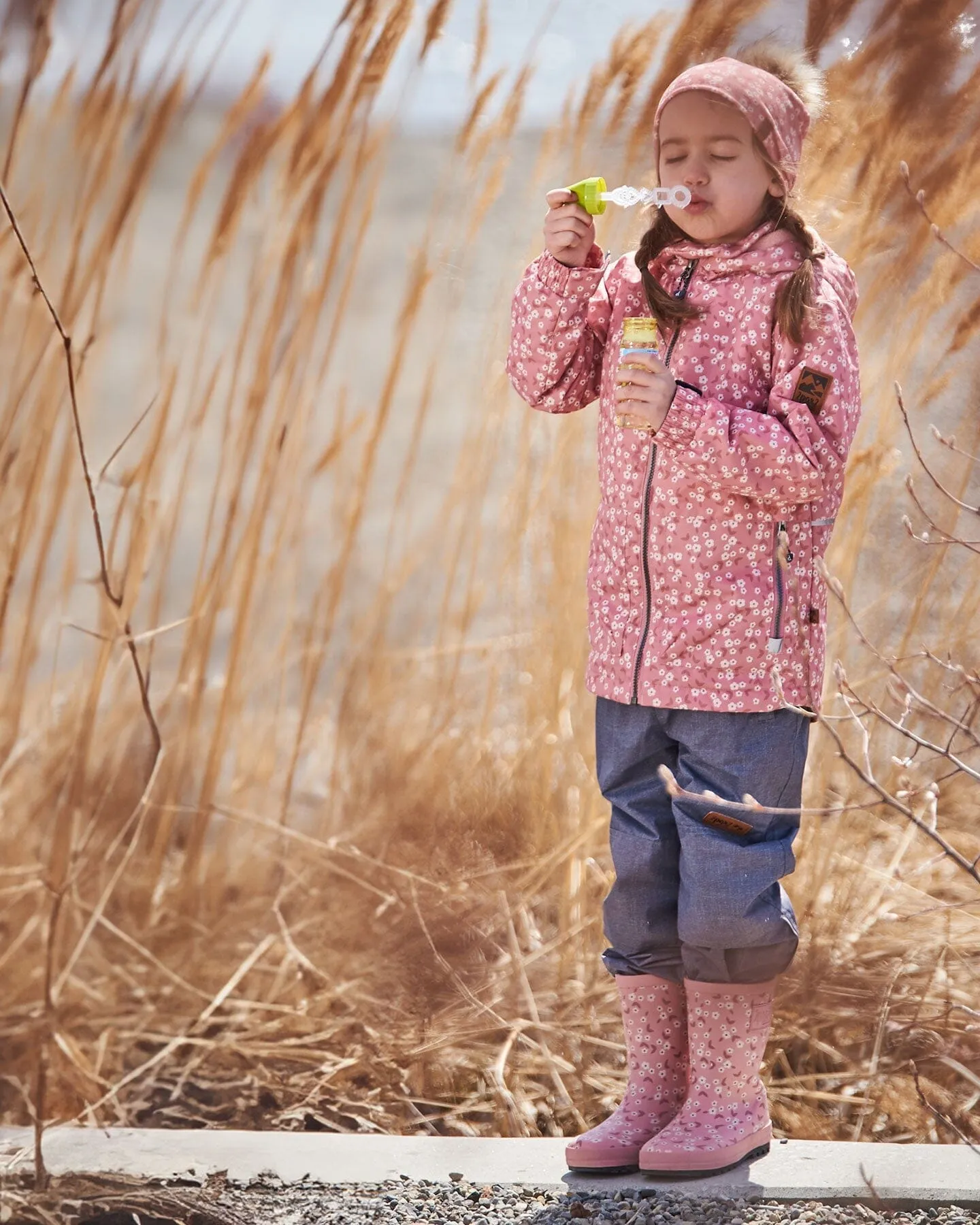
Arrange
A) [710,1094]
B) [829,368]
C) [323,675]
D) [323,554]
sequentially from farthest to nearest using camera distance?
1. [323,675]
2. [323,554]
3. [710,1094]
4. [829,368]

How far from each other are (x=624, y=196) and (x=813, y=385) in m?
0.25

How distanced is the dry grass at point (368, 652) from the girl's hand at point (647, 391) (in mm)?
563

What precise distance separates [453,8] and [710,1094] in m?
1.28

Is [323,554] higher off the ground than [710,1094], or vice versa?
[323,554]

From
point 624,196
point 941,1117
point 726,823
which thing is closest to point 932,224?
point 624,196

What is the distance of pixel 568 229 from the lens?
4.31 ft

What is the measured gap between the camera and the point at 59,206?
1.70 m

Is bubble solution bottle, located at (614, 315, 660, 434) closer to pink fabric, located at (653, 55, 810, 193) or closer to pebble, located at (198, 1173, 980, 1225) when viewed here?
pink fabric, located at (653, 55, 810, 193)

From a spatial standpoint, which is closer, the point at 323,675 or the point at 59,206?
the point at 59,206

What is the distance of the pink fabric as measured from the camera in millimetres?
1271

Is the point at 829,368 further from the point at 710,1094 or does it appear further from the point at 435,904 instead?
the point at 435,904

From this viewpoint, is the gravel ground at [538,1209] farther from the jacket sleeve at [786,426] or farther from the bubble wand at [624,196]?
the bubble wand at [624,196]

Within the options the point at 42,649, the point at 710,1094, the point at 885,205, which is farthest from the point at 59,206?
the point at 710,1094

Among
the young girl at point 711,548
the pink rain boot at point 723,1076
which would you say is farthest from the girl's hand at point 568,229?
the pink rain boot at point 723,1076
